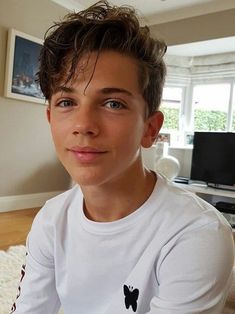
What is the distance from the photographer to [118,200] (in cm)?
71

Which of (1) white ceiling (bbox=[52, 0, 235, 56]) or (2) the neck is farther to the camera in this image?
(1) white ceiling (bbox=[52, 0, 235, 56])

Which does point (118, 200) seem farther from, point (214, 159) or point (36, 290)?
point (214, 159)

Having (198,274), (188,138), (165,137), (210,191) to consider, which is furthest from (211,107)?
(198,274)

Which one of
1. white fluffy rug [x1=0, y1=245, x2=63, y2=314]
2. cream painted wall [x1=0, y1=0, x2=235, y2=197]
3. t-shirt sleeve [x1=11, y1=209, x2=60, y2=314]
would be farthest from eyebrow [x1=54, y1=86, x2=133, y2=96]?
cream painted wall [x1=0, y1=0, x2=235, y2=197]

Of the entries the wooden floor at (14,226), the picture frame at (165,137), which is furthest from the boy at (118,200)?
the picture frame at (165,137)

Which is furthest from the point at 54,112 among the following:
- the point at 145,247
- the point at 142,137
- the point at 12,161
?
the point at 12,161

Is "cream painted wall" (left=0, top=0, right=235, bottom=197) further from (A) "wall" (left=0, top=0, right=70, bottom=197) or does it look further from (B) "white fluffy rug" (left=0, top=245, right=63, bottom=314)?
(B) "white fluffy rug" (left=0, top=245, right=63, bottom=314)

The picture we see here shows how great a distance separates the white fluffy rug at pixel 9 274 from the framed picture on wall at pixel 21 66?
5.62 ft

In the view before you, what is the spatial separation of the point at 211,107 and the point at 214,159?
43.6 inches

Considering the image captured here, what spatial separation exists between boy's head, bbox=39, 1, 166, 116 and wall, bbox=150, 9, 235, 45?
3.06 metres

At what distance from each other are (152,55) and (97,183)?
0.30 m

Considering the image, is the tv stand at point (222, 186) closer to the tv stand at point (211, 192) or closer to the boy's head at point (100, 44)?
the tv stand at point (211, 192)

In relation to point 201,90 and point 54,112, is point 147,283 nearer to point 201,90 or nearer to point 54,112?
point 54,112

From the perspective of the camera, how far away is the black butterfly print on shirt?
0.63 metres
